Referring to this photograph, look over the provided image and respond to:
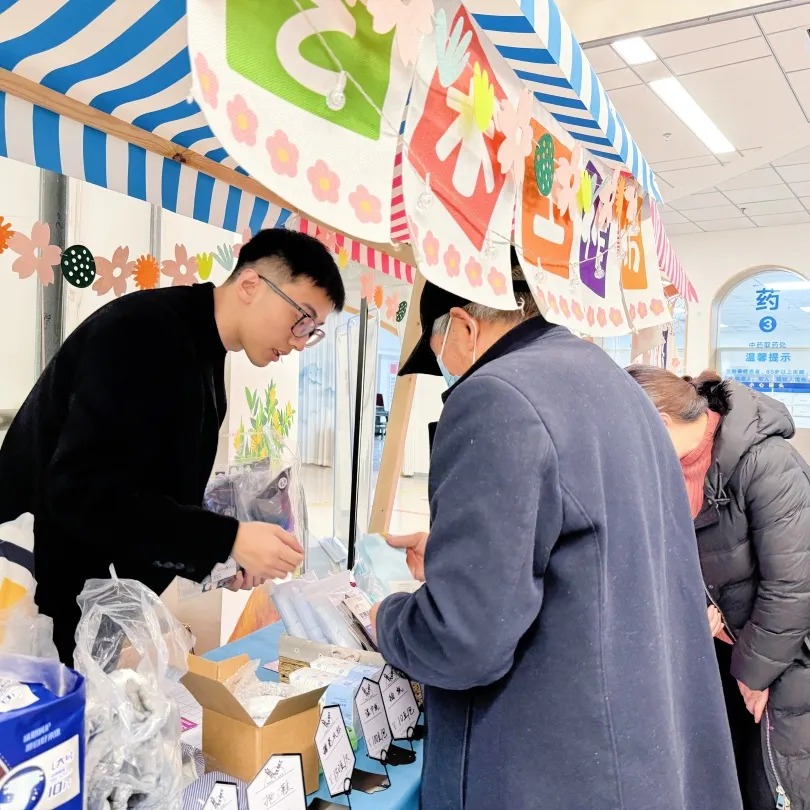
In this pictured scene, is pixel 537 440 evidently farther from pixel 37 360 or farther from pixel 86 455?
pixel 37 360

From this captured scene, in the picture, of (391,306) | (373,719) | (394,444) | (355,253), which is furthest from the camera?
(391,306)

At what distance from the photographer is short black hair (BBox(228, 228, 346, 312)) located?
58.7 inches

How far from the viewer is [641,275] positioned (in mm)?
2199

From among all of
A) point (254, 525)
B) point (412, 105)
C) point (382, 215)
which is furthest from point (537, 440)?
point (254, 525)

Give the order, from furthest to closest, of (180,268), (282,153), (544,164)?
(180,268), (544,164), (282,153)

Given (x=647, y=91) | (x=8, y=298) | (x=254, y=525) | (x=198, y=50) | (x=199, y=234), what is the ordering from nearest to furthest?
(x=198, y=50) → (x=254, y=525) → (x=8, y=298) → (x=199, y=234) → (x=647, y=91)

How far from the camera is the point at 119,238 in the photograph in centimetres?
249

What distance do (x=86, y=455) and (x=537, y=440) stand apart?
0.78 meters

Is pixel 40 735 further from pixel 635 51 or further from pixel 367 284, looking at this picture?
pixel 635 51

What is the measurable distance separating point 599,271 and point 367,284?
0.95 metres

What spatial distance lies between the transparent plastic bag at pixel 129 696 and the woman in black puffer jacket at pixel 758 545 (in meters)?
1.38

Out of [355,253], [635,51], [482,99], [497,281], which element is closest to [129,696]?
[497,281]

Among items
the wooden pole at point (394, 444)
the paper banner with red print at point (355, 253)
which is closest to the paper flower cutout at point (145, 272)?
the paper banner with red print at point (355, 253)

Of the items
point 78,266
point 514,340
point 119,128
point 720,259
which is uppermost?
point 720,259
